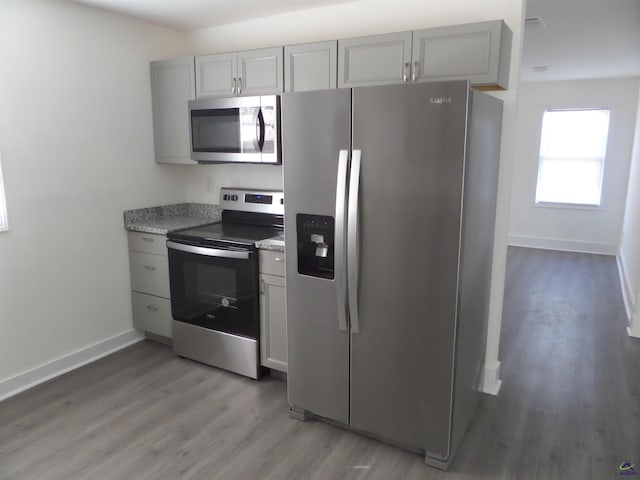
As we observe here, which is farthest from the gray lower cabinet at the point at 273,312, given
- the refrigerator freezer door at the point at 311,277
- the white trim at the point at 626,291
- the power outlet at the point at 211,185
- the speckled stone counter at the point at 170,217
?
the white trim at the point at 626,291

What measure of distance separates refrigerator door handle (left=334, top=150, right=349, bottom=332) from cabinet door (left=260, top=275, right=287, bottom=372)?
2.19ft

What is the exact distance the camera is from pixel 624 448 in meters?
2.44

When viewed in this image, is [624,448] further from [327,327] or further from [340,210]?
[340,210]

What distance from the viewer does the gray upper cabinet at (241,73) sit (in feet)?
10.0

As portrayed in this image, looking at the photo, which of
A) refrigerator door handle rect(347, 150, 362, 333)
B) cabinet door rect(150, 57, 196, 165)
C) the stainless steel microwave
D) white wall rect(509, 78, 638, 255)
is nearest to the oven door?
the stainless steel microwave

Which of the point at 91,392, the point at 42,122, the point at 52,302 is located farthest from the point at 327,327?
the point at 42,122

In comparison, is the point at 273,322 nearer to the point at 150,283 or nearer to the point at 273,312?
the point at 273,312

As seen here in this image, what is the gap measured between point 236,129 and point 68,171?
3.76ft

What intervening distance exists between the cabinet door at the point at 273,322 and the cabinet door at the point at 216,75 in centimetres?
137

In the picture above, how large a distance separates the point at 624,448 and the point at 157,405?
8.52 ft

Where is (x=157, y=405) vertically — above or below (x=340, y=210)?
below

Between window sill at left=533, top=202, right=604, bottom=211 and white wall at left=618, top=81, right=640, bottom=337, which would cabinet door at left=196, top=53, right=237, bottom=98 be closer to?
white wall at left=618, top=81, right=640, bottom=337

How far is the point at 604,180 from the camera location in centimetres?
657

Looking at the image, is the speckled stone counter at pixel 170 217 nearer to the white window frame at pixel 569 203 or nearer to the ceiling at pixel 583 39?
the ceiling at pixel 583 39
